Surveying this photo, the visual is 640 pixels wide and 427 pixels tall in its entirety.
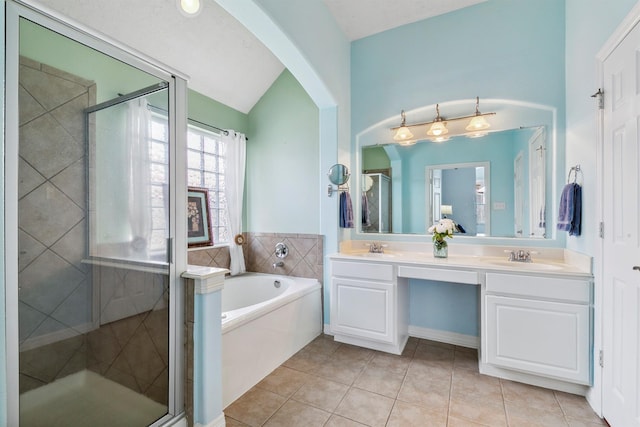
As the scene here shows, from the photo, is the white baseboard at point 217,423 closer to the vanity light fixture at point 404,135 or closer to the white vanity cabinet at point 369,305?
the white vanity cabinet at point 369,305

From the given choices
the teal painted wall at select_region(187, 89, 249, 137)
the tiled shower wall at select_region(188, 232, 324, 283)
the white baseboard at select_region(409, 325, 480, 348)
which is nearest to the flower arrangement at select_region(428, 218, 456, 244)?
the white baseboard at select_region(409, 325, 480, 348)

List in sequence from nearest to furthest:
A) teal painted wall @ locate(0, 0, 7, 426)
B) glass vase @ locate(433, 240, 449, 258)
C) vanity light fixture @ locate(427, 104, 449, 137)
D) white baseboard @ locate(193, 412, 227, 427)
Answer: teal painted wall @ locate(0, 0, 7, 426), white baseboard @ locate(193, 412, 227, 427), glass vase @ locate(433, 240, 449, 258), vanity light fixture @ locate(427, 104, 449, 137)

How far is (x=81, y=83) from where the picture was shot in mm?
1575

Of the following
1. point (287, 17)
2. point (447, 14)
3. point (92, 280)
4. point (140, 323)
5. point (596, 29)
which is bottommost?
point (140, 323)

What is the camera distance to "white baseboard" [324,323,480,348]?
2.68 metres

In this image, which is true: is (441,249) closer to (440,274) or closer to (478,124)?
(440,274)

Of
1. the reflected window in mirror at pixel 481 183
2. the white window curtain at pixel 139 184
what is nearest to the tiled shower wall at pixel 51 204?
the white window curtain at pixel 139 184

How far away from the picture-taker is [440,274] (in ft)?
7.61

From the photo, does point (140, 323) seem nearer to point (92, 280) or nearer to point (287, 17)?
point (92, 280)

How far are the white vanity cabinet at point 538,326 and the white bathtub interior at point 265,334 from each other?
149cm

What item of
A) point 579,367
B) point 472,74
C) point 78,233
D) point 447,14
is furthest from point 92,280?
point 447,14

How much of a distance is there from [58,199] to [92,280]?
462mm

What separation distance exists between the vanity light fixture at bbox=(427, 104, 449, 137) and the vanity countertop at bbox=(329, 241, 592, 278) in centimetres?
109

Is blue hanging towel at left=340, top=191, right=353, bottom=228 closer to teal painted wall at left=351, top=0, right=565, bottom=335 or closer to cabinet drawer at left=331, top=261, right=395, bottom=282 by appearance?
cabinet drawer at left=331, top=261, right=395, bottom=282
